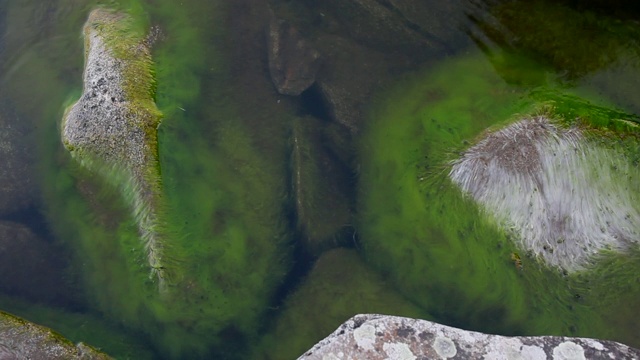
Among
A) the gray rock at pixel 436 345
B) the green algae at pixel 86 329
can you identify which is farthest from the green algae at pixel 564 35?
the green algae at pixel 86 329

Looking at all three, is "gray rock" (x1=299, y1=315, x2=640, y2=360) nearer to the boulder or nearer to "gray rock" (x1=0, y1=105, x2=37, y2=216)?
the boulder

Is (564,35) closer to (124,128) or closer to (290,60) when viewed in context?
(290,60)

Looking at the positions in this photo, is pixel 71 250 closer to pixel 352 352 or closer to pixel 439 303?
pixel 352 352

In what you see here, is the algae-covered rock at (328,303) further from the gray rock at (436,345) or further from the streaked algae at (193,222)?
the gray rock at (436,345)

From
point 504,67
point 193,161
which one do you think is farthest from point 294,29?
point 504,67

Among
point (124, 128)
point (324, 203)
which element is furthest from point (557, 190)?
point (124, 128)

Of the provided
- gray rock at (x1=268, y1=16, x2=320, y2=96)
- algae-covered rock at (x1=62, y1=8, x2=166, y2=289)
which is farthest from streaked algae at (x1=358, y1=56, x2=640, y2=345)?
algae-covered rock at (x1=62, y1=8, x2=166, y2=289)
